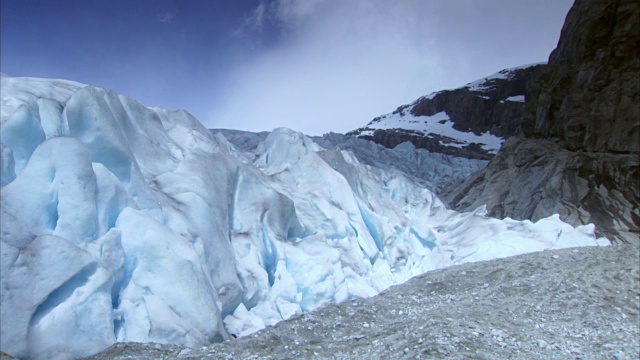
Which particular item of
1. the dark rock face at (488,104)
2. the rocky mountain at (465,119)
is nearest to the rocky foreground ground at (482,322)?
the rocky mountain at (465,119)

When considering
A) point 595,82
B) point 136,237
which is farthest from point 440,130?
point 136,237

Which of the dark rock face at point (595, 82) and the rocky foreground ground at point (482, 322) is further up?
the dark rock face at point (595, 82)

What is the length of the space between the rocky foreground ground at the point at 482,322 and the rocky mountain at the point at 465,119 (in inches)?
1592

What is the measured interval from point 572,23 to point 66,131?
28.0 m

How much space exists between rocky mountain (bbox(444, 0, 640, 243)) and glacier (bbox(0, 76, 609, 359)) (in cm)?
1345

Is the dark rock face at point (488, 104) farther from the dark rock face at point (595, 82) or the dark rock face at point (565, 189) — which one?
the dark rock face at point (565, 189)

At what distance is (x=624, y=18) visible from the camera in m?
23.2

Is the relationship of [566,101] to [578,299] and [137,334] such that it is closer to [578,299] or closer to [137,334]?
[578,299]

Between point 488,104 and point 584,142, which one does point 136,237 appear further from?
point 488,104

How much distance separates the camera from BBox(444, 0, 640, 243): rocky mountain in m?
21.7

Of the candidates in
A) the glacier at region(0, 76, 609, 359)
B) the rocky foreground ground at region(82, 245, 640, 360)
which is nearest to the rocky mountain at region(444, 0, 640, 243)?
the glacier at region(0, 76, 609, 359)

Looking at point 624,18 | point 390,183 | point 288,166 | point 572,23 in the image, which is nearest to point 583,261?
point 288,166

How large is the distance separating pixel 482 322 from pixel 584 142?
21.4 m

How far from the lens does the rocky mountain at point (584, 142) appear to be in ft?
71.1
